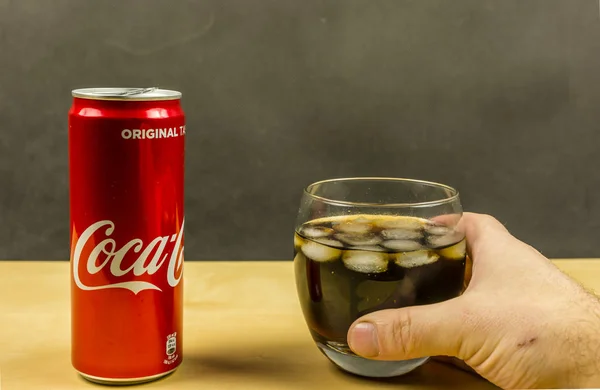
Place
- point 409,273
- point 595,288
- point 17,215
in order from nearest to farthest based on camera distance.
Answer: point 409,273, point 595,288, point 17,215

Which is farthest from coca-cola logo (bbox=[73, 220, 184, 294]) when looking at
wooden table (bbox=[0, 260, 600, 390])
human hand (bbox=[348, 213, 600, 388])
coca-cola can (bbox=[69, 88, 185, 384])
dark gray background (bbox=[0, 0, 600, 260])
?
dark gray background (bbox=[0, 0, 600, 260])

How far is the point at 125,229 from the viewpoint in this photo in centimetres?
78

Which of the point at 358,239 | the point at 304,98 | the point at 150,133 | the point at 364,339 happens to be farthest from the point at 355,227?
the point at 304,98

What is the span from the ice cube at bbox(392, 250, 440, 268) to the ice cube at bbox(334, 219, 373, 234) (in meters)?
0.05

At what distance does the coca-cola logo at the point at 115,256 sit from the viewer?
2.58 ft

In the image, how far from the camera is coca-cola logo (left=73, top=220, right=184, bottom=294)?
2.58ft

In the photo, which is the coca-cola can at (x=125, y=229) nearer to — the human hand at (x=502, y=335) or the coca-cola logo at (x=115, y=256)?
the coca-cola logo at (x=115, y=256)

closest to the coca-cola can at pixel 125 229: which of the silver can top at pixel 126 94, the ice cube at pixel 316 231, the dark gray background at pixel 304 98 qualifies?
the silver can top at pixel 126 94

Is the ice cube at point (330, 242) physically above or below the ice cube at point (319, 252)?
above

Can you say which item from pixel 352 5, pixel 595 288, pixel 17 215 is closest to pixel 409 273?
pixel 595 288

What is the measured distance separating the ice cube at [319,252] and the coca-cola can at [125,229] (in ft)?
0.48

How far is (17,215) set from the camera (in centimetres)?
155

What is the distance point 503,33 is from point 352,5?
1.02 feet

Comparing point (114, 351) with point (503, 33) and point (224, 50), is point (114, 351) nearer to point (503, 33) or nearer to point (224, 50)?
point (224, 50)
